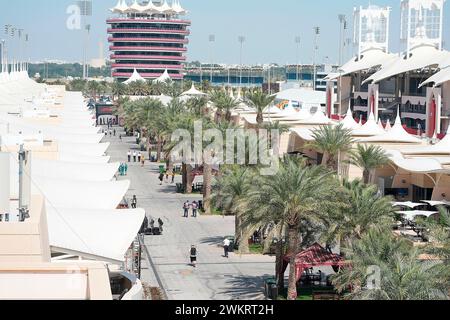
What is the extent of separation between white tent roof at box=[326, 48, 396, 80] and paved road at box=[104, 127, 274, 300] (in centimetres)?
4265

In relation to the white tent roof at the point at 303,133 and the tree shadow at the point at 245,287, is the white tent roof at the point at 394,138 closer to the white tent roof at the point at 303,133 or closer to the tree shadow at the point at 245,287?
the white tent roof at the point at 303,133

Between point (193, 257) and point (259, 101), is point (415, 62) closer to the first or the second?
point (259, 101)

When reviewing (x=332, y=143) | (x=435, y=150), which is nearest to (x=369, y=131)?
(x=332, y=143)

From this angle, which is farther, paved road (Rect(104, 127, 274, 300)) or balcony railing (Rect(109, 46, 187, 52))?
balcony railing (Rect(109, 46, 187, 52))

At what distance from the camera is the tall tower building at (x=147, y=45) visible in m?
157

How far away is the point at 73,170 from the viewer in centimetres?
3148

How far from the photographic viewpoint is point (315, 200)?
2572 cm

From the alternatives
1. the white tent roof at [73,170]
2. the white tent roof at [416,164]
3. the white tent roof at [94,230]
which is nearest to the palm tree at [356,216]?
the white tent roof at [94,230]

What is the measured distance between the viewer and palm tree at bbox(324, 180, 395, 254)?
2547 cm

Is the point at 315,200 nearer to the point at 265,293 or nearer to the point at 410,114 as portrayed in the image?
the point at 265,293

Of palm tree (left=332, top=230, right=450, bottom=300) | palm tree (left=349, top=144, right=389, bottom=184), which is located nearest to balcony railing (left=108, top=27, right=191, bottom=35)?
palm tree (left=349, top=144, right=389, bottom=184)

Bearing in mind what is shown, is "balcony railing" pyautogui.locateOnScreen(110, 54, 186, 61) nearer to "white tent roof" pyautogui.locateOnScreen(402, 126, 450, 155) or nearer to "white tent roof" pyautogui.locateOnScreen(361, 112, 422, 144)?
"white tent roof" pyautogui.locateOnScreen(361, 112, 422, 144)
